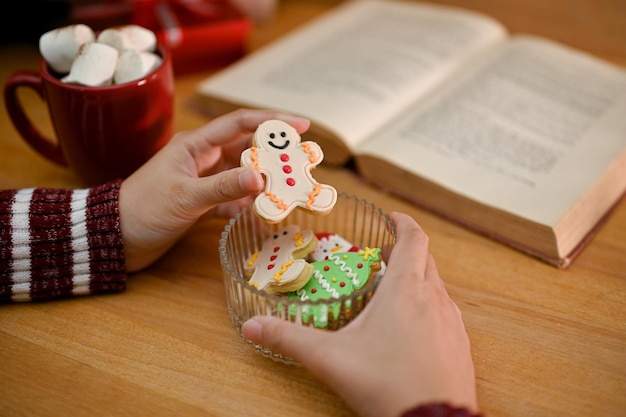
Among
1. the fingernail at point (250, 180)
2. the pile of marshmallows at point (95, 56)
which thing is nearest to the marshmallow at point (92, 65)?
the pile of marshmallows at point (95, 56)

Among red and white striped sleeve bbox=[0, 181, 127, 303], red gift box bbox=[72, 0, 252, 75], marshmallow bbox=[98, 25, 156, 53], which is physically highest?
marshmallow bbox=[98, 25, 156, 53]

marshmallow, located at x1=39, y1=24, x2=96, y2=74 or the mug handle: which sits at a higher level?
marshmallow, located at x1=39, y1=24, x2=96, y2=74

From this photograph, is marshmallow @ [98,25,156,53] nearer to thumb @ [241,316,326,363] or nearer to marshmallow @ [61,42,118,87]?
marshmallow @ [61,42,118,87]

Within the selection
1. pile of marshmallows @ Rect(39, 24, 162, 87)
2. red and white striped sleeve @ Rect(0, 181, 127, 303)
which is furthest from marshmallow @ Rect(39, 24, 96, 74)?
red and white striped sleeve @ Rect(0, 181, 127, 303)

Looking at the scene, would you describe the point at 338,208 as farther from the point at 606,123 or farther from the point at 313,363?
the point at 606,123

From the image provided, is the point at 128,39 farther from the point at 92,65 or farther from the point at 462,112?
the point at 462,112

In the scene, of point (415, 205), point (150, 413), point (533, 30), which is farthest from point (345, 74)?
point (150, 413)
